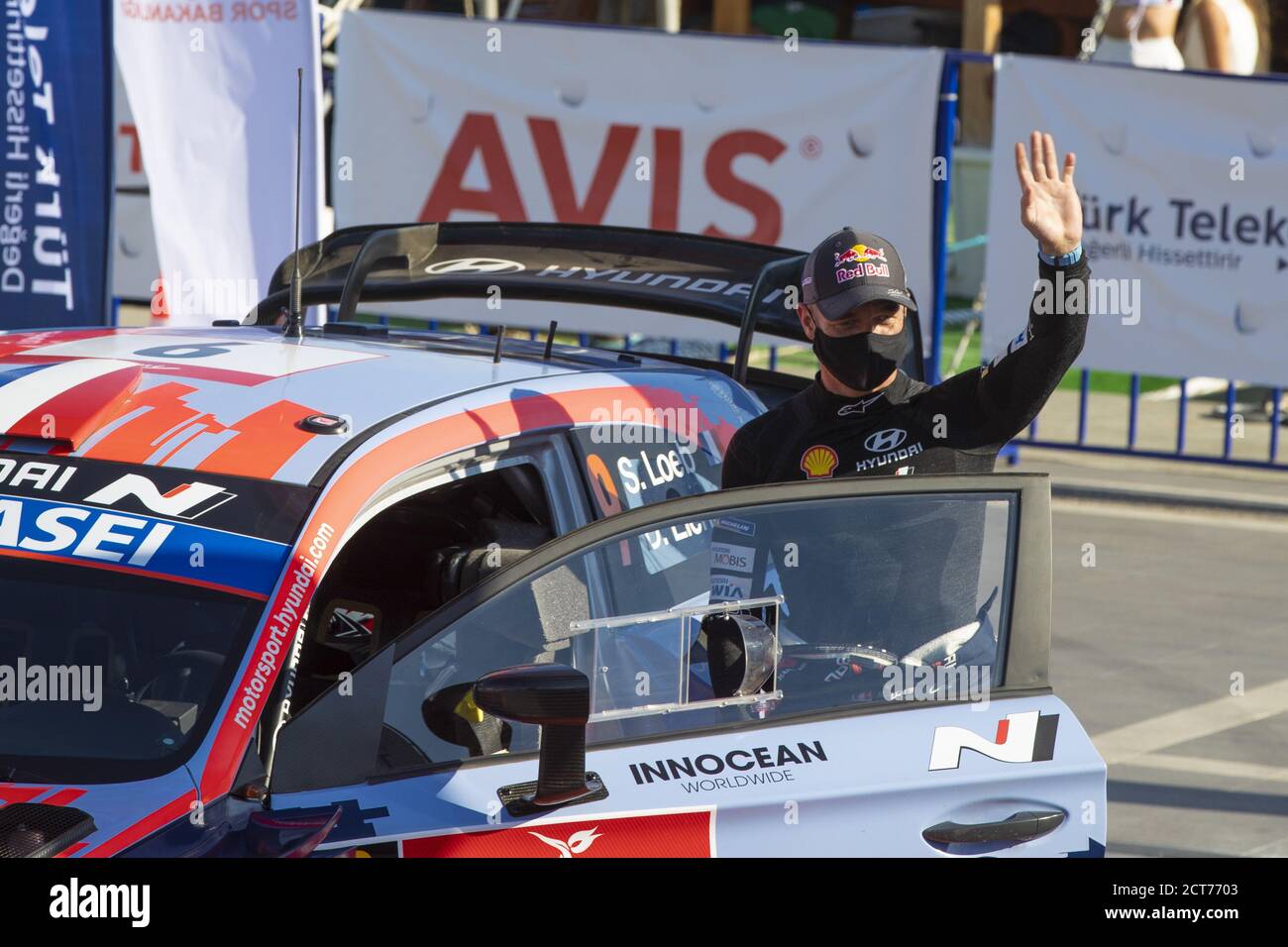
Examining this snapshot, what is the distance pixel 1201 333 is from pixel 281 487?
274 inches

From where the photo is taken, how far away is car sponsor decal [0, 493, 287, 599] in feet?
10.5

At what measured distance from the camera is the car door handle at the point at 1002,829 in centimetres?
329

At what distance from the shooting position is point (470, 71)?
10297 mm

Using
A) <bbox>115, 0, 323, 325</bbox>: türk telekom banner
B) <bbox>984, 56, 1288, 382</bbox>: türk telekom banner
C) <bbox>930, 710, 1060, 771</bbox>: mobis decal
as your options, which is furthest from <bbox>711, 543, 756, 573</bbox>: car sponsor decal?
<bbox>984, 56, 1288, 382</bbox>: türk telekom banner

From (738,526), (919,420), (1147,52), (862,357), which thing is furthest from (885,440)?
(1147,52)

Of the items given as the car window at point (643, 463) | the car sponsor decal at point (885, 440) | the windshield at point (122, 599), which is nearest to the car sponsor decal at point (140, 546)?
the windshield at point (122, 599)

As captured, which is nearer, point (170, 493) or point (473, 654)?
point (473, 654)

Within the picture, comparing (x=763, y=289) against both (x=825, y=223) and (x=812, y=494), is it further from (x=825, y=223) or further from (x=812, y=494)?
(x=825, y=223)

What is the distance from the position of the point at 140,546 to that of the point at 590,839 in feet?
3.15

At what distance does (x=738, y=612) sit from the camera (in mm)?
3227

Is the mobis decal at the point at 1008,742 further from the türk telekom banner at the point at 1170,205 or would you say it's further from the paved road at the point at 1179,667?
the türk telekom banner at the point at 1170,205

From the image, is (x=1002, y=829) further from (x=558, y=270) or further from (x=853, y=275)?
(x=558, y=270)

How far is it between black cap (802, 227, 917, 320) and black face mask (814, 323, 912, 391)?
2.7 inches
